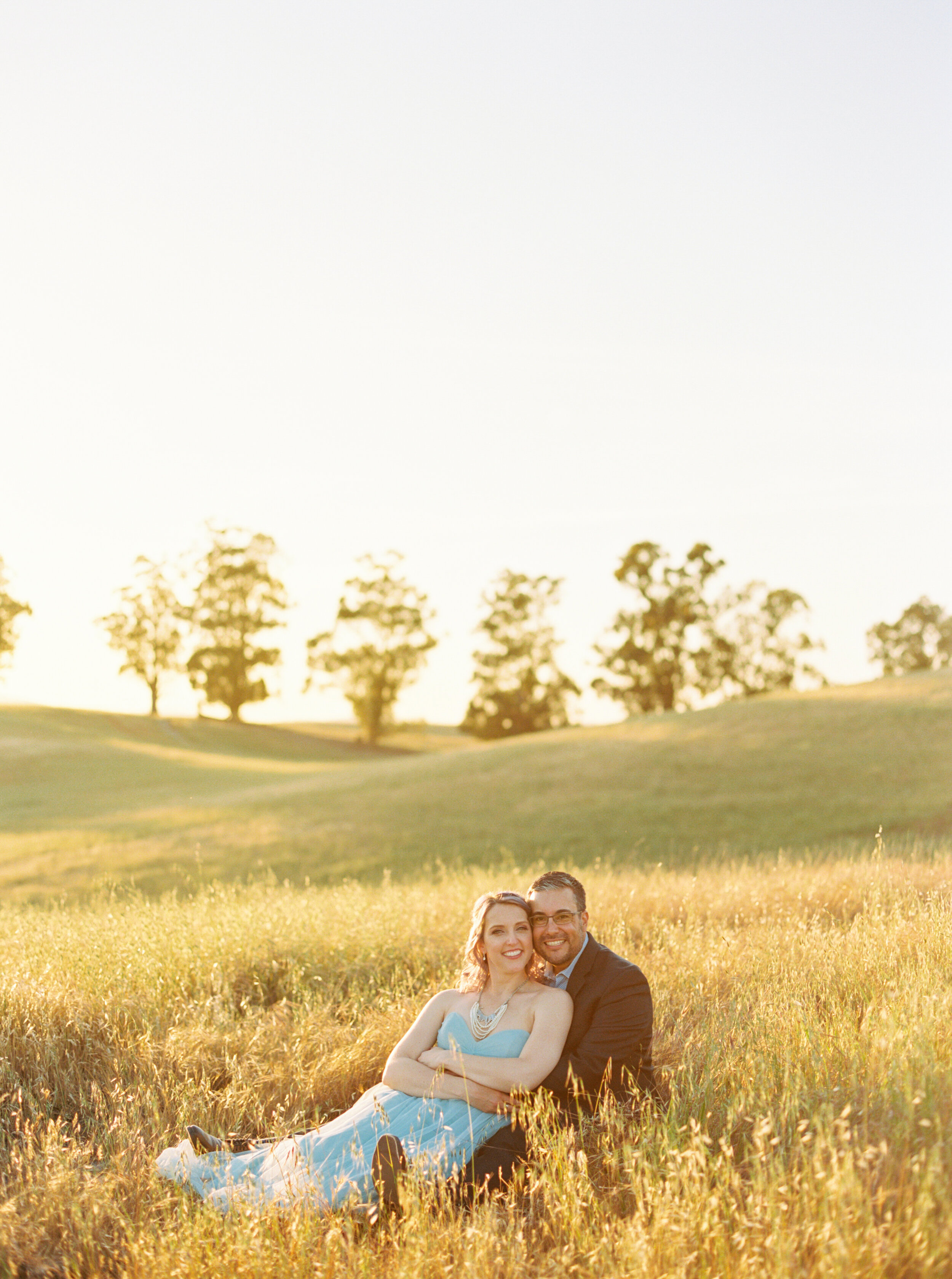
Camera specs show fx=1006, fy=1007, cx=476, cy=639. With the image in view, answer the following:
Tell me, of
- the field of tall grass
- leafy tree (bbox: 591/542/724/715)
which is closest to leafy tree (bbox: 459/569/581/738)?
leafy tree (bbox: 591/542/724/715)

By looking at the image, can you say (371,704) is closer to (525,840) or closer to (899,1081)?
(525,840)

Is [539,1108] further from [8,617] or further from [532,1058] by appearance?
[8,617]

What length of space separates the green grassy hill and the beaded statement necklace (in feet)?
34.9

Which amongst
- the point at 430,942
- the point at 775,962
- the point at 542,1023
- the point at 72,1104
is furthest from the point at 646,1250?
the point at 430,942

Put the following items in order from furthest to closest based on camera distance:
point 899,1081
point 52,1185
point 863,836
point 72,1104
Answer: point 863,836, point 72,1104, point 52,1185, point 899,1081

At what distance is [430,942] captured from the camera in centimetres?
877

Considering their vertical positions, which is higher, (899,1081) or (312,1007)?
(899,1081)

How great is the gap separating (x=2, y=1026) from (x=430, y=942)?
3.48m

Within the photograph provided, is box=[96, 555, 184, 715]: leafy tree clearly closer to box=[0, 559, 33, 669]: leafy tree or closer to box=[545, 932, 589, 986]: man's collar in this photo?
box=[0, 559, 33, 669]: leafy tree

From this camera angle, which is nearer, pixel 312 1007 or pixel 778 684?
pixel 312 1007

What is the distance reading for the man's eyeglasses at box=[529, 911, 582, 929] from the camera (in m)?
5.11

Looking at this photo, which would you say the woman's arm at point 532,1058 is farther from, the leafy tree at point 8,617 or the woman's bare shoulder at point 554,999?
the leafy tree at point 8,617

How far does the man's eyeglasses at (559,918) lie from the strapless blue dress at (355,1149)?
1.78 feet

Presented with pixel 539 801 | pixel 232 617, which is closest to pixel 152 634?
pixel 232 617
